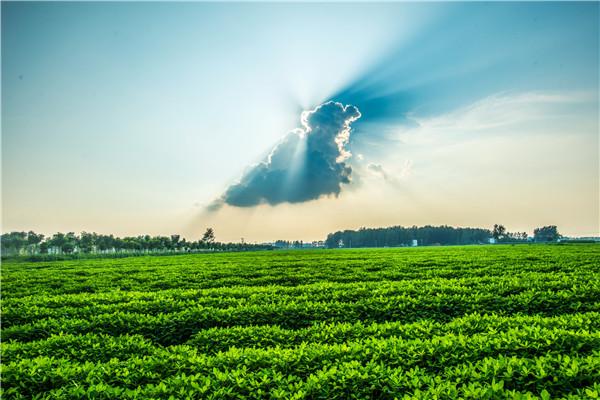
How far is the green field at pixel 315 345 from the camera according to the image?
5219 millimetres

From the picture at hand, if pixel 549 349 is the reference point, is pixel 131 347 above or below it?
below

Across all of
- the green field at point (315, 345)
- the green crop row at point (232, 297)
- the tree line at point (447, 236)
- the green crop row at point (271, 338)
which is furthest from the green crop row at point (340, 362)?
the tree line at point (447, 236)

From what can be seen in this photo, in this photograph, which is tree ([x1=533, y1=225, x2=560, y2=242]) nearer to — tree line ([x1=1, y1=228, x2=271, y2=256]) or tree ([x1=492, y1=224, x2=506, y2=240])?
tree ([x1=492, y1=224, x2=506, y2=240])

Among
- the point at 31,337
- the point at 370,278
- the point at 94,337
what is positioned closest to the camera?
the point at 94,337

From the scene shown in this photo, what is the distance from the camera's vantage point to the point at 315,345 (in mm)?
6934

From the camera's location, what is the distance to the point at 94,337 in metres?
8.51

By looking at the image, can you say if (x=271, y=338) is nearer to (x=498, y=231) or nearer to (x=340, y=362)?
(x=340, y=362)

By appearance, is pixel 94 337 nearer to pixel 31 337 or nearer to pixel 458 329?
pixel 31 337

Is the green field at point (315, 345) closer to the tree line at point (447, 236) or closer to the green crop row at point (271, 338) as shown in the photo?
the green crop row at point (271, 338)

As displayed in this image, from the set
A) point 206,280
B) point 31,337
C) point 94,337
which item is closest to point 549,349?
point 94,337

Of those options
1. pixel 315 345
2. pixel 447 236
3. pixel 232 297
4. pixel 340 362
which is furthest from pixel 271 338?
pixel 447 236

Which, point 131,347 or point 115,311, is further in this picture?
point 115,311

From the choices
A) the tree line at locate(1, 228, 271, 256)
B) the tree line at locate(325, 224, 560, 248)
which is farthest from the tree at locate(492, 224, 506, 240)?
the tree line at locate(1, 228, 271, 256)

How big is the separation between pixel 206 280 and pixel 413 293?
13.8 meters
